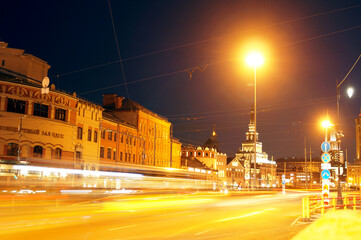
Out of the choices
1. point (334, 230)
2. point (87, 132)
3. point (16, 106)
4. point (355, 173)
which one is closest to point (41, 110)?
point (16, 106)

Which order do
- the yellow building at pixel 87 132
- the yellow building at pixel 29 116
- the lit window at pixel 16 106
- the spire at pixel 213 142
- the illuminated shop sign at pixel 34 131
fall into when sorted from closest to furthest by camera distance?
1. the illuminated shop sign at pixel 34 131
2. the yellow building at pixel 29 116
3. the lit window at pixel 16 106
4. the yellow building at pixel 87 132
5. the spire at pixel 213 142

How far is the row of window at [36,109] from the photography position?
4309 centimetres

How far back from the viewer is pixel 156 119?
74750 millimetres

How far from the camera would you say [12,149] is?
1656 inches

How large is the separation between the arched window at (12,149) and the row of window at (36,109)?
3.55 m

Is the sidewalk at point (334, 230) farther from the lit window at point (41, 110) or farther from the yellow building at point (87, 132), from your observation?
the yellow building at point (87, 132)

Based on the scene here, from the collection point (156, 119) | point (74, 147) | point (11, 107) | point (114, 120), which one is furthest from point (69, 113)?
point (156, 119)

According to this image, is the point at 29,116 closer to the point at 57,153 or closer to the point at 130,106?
the point at 57,153

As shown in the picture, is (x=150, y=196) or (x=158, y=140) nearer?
(x=150, y=196)

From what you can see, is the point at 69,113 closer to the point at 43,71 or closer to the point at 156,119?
the point at 43,71

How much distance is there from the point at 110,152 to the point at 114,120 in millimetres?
4553

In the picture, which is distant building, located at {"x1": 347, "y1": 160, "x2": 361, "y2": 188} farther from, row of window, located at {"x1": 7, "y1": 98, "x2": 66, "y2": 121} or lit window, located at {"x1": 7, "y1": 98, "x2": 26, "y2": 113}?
lit window, located at {"x1": 7, "y1": 98, "x2": 26, "y2": 113}

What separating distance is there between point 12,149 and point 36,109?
5.11 meters

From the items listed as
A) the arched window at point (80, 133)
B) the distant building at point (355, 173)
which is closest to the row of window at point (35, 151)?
the arched window at point (80, 133)
